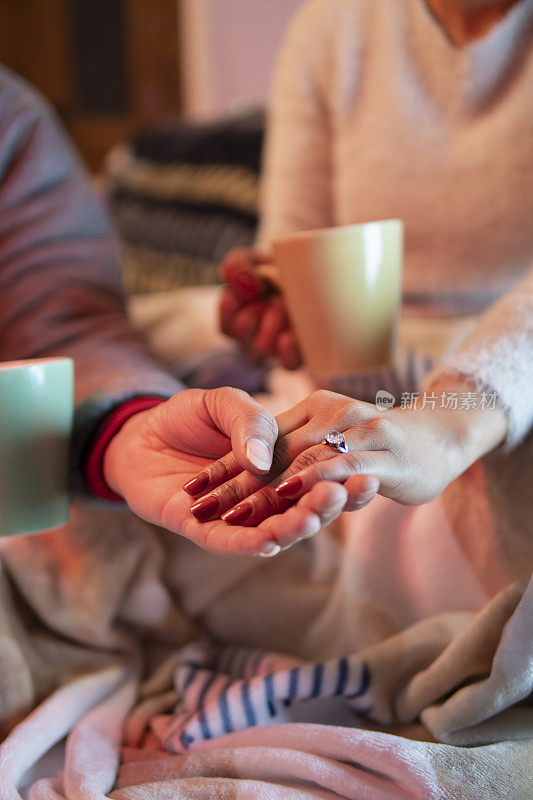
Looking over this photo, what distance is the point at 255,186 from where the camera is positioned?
3.68 feet

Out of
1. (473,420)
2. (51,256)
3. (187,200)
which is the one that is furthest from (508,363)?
(187,200)

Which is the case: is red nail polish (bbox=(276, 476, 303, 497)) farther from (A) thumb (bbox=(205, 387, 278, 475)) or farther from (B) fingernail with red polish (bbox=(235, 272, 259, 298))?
(B) fingernail with red polish (bbox=(235, 272, 259, 298))

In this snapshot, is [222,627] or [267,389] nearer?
[222,627]

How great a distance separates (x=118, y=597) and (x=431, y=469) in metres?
0.22

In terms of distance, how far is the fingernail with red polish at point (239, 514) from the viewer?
31 centimetres

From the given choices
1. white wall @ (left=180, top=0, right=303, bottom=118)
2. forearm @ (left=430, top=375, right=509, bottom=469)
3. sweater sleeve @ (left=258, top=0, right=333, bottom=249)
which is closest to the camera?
forearm @ (left=430, top=375, right=509, bottom=469)

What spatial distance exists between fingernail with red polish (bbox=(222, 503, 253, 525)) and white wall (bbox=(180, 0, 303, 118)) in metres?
1.31

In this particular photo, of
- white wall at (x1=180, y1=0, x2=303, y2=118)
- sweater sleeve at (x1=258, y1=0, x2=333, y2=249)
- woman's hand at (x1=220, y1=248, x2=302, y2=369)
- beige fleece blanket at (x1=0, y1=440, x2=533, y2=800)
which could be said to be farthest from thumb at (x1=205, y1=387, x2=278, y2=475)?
white wall at (x1=180, y1=0, x2=303, y2=118)

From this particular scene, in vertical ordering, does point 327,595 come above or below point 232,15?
below

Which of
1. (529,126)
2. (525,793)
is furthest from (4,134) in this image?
(525,793)

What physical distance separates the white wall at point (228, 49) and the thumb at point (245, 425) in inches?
49.4

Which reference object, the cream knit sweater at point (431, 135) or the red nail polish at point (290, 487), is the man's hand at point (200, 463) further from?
the cream knit sweater at point (431, 135)

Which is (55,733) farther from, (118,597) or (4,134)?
(4,134)

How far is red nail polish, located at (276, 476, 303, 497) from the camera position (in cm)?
Answer: 31
